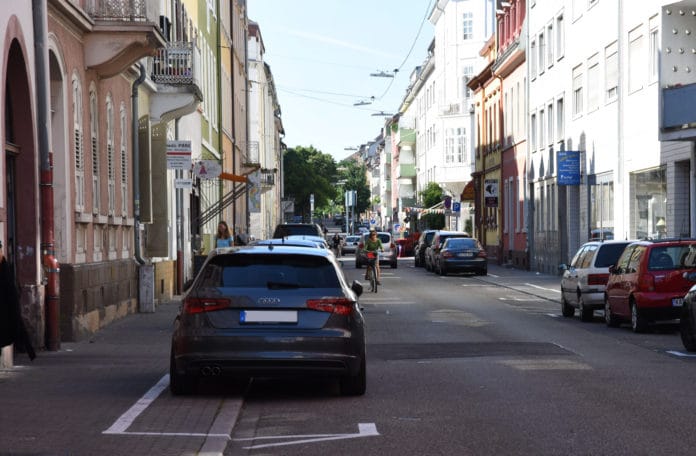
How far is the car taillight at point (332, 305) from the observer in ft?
40.4

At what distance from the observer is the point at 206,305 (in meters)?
12.3

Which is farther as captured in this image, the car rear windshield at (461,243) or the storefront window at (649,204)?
the car rear windshield at (461,243)

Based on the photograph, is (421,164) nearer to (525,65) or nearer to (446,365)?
(525,65)

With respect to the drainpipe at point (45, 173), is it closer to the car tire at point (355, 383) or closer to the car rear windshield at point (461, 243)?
the car tire at point (355, 383)

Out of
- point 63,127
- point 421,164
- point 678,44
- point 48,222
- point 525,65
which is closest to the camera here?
point 48,222

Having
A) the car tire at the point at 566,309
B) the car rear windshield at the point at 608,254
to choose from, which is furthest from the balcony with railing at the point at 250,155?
the car rear windshield at the point at 608,254

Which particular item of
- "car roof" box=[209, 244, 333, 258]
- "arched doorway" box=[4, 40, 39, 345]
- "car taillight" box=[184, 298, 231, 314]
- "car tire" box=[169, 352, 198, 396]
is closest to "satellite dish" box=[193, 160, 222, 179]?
"arched doorway" box=[4, 40, 39, 345]

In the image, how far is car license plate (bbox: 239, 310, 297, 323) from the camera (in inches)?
481

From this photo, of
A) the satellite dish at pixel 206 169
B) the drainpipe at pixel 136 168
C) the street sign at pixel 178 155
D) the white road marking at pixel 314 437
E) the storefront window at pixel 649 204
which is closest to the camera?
the white road marking at pixel 314 437

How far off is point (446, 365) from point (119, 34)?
8.56 metres

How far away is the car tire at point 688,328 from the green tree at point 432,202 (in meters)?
71.1

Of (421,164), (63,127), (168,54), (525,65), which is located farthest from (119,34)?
(421,164)

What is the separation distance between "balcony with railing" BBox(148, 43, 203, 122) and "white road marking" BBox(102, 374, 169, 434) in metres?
15.5

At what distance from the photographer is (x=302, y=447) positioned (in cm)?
961
